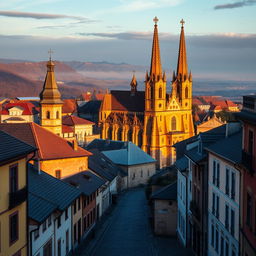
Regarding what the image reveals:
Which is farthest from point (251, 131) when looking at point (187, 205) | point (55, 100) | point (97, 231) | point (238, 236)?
point (55, 100)

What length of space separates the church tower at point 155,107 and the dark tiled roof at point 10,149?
84069mm

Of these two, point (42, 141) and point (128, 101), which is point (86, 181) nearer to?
point (42, 141)

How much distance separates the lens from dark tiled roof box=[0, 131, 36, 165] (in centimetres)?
2141

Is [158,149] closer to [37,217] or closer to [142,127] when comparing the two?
[142,127]

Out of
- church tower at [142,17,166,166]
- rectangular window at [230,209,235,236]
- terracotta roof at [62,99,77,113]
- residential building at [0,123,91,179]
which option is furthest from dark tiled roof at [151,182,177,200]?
terracotta roof at [62,99,77,113]

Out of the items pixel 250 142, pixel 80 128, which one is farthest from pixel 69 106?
pixel 250 142

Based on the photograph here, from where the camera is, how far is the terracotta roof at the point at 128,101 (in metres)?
117

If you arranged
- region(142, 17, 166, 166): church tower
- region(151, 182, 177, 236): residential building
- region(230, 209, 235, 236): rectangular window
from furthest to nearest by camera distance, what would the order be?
region(142, 17, 166, 166): church tower, region(151, 182, 177, 236): residential building, region(230, 209, 235, 236): rectangular window

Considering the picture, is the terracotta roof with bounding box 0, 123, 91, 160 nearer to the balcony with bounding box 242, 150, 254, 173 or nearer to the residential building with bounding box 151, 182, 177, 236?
the residential building with bounding box 151, 182, 177, 236

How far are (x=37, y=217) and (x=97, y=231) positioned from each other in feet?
62.9

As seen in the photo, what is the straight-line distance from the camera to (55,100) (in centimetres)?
7262

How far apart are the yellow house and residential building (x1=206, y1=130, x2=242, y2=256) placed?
9827mm

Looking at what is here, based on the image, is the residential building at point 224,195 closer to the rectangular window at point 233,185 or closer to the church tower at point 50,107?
the rectangular window at point 233,185

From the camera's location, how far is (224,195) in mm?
27359
